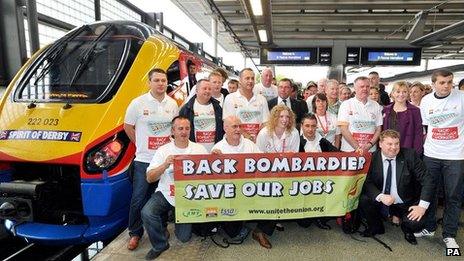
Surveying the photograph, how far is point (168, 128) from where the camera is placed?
373cm

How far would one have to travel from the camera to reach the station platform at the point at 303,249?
318cm

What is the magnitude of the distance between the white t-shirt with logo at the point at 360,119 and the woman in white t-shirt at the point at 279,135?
778 mm

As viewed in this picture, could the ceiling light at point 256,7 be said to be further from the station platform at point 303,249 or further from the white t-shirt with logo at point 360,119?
the station platform at point 303,249

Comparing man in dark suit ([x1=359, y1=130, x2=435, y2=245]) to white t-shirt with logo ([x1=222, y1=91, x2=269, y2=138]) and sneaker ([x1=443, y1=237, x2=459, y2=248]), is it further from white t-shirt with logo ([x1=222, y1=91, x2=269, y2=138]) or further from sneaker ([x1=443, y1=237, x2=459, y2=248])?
white t-shirt with logo ([x1=222, y1=91, x2=269, y2=138])

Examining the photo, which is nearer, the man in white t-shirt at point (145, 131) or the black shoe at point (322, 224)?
the man in white t-shirt at point (145, 131)

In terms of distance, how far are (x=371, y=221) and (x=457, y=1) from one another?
870 centimetres

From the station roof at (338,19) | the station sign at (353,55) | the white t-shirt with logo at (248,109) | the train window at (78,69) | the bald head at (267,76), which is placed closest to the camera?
the train window at (78,69)

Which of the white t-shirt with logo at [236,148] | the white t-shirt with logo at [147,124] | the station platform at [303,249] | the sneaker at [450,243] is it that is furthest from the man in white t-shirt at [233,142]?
the sneaker at [450,243]

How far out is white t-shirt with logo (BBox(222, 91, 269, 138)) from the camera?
431 cm

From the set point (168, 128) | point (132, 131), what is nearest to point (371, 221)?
point (168, 128)

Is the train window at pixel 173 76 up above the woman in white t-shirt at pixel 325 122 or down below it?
above

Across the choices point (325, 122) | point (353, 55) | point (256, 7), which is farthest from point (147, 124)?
point (353, 55)

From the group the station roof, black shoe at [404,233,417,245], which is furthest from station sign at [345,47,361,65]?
black shoe at [404,233,417,245]

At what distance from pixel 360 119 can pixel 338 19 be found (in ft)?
29.7
